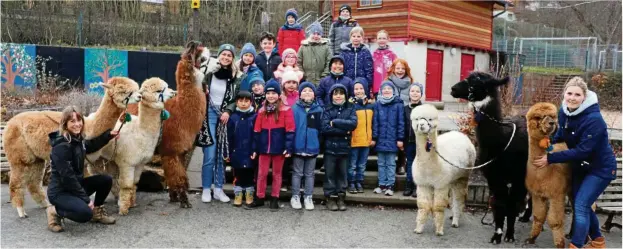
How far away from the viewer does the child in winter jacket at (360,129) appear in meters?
6.54

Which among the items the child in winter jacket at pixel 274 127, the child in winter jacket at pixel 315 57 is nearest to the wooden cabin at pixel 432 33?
the child in winter jacket at pixel 315 57

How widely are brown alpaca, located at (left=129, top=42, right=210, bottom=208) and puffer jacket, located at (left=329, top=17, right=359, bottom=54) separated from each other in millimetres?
2993

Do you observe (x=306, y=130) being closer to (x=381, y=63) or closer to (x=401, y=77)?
(x=401, y=77)

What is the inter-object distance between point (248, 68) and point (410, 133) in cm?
230

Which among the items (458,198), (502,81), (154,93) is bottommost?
(458,198)

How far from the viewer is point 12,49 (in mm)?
14250

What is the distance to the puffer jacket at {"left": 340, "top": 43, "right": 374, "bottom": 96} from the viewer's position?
7.47 meters

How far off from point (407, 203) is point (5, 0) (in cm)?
1738

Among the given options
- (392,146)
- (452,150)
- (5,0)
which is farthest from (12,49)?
(452,150)

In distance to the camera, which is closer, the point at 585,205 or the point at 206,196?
the point at 585,205

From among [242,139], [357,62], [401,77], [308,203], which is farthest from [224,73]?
[401,77]

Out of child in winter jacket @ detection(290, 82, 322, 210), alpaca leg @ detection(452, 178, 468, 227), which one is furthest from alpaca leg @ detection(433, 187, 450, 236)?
child in winter jacket @ detection(290, 82, 322, 210)

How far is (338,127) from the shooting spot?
6219 millimetres

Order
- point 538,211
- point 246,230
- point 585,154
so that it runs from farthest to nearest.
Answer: point 246,230
point 538,211
point 585,154
